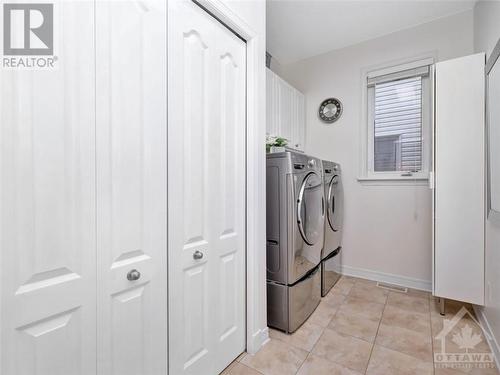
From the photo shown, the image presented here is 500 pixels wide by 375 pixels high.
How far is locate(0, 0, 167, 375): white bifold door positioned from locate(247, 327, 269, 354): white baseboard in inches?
26.0

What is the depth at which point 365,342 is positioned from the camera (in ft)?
5.73

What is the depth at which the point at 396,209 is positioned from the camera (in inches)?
107

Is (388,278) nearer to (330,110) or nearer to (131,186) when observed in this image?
(330,110)

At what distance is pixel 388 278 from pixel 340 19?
276 centimetres

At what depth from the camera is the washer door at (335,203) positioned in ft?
8.35

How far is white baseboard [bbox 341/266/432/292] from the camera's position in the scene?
259 cm

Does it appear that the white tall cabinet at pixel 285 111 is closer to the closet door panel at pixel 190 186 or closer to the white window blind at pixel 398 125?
the white window blind at pixel 398 125

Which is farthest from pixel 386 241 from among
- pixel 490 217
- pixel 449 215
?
pixel 490 217

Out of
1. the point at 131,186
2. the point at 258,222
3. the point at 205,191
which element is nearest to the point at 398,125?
the point at 258,222

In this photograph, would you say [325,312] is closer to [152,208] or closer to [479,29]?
[152,208]

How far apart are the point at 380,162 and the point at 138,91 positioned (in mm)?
2686

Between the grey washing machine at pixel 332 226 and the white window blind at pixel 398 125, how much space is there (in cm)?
54

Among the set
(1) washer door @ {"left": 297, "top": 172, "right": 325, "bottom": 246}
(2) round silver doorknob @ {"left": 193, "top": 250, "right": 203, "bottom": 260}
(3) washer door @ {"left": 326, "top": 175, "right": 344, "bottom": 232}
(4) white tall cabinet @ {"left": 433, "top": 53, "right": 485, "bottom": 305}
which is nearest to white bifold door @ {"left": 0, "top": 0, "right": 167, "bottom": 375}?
(2) round silver doorknob @ {"left": 193, "top": 250, "right": 203, "bottom": 260}

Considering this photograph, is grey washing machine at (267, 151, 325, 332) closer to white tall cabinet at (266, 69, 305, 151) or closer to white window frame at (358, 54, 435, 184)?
white tall cabinet at (266, 69, 305, 151)
